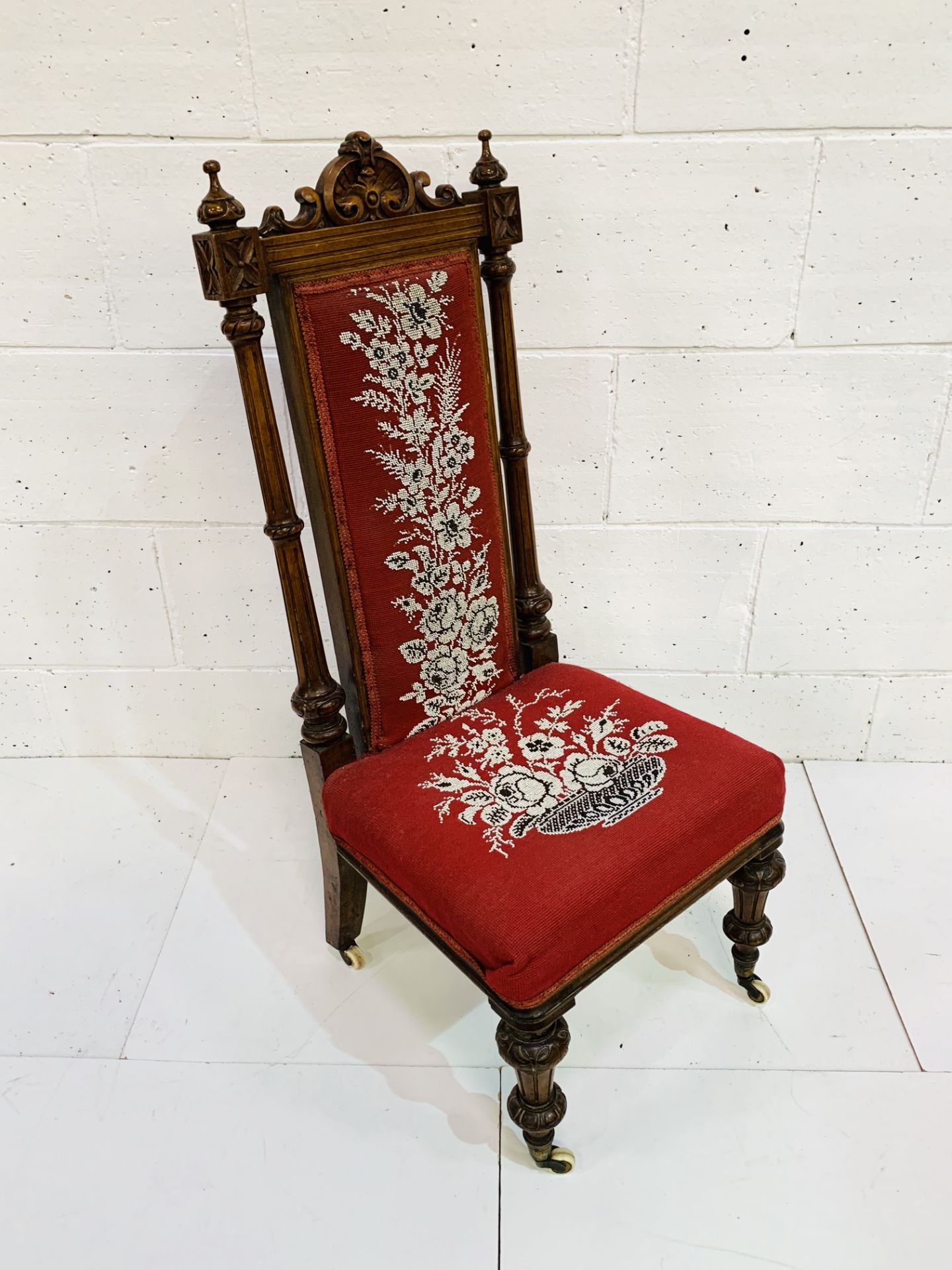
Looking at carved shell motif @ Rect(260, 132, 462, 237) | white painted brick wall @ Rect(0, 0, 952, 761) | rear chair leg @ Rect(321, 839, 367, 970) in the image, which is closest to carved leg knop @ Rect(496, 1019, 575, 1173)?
rear chair leg @ Rect(321, 839, 367, 970)

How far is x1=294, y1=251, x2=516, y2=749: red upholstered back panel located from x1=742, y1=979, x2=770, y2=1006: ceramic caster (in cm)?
64

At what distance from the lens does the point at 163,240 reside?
1.65 m

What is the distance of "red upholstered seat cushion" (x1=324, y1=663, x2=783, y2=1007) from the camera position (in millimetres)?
1199

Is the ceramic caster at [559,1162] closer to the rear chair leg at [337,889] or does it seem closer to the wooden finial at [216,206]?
the rear chair leg at [337,889]

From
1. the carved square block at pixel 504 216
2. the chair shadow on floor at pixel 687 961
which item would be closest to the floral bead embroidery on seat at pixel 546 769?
the chair shadow on floor at pixel 687 961

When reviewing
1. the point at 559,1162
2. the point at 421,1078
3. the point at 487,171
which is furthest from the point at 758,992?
the point at 487,171

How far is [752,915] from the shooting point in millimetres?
1526

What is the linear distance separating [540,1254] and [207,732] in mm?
1247

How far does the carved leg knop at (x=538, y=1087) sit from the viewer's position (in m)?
1.23

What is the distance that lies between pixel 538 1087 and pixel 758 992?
0.49 m

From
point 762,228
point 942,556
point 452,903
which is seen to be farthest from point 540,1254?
point 762,228

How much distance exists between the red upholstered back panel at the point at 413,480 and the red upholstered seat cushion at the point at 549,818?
9 centimetres

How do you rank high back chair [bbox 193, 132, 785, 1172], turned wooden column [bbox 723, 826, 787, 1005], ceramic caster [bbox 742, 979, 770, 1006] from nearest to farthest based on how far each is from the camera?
high back chair [bbox 193, 132, 785, 1172], turned wooden column [bbox 723, 826, 787, 1005], ceramic caster [bbox 742, 979, 770, 1006]

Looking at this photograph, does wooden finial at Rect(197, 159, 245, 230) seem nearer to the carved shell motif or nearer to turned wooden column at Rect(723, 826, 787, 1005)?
the carved shell motif
